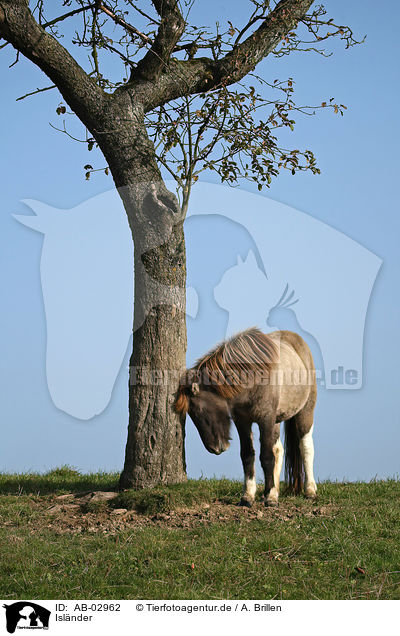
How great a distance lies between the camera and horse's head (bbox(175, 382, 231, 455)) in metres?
7.78

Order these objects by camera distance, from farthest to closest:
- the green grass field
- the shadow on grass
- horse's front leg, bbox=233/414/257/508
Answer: the shadow on grass, horse's front leg, bbox=233/414/257/508, the green grass field

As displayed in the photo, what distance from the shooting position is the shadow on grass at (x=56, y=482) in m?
9.77

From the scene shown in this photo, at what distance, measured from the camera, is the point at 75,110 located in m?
9.48

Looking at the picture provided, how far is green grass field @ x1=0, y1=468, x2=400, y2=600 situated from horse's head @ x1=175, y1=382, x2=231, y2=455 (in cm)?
75

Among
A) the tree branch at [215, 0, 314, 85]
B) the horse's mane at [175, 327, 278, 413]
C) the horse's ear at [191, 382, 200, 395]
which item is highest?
the tree branch at [215, 0, 314, 85]

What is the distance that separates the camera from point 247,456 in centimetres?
813

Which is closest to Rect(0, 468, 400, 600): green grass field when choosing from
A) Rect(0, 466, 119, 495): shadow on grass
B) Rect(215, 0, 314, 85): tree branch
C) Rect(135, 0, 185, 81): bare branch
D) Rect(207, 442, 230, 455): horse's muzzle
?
Rect(207, 442, 230, 455): horse's muzzle

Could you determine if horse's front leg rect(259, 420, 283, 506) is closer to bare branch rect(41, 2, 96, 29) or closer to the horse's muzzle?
the horse's muzzle

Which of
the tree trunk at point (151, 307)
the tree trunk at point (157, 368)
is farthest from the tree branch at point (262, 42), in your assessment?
the tree trunk at point (157, 368)

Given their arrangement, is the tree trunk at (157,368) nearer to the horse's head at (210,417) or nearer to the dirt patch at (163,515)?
the dirt patch at (163,515)

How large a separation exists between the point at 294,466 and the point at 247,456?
1049 millimetres

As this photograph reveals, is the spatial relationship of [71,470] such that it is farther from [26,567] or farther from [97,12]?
[97,12]

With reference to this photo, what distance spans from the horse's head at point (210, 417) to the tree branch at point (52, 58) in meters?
4.22

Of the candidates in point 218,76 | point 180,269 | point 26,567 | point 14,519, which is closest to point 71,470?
point 14,519
